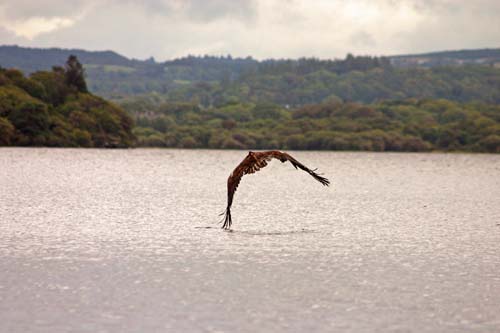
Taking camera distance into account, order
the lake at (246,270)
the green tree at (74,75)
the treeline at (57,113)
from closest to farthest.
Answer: the lake at (246,270)
the treeline at (57,113)
the green tree at (74,75)

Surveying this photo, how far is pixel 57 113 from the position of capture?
565 ft

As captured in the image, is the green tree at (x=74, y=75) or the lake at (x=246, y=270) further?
the green tree at (x=74, y=75)

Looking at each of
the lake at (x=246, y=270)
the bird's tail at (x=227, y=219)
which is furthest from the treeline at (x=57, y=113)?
the bird's tail at (x=227, y=219)

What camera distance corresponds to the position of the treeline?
159 m

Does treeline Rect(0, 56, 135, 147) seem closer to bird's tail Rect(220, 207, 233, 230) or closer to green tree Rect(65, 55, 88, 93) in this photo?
green tree Rect(65, 55, 88, 93)

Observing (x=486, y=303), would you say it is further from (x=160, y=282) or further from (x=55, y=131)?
(x=55, y=131)

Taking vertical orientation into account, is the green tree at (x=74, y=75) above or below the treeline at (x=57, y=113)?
above

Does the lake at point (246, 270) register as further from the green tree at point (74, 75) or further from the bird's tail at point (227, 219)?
the green tree at point (74, 75)

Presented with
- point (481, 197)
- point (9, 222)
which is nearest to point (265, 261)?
point (9, 222)

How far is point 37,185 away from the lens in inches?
2539

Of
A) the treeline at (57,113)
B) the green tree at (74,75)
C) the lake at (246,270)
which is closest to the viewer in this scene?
the lake at (246,270)

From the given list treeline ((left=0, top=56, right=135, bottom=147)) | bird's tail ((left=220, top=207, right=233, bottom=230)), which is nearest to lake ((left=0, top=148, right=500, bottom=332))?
bird's tail ((left=220, top=207, right=233, bottom=230))

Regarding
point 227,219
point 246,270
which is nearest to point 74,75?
point 227,219

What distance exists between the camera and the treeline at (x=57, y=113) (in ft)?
520
